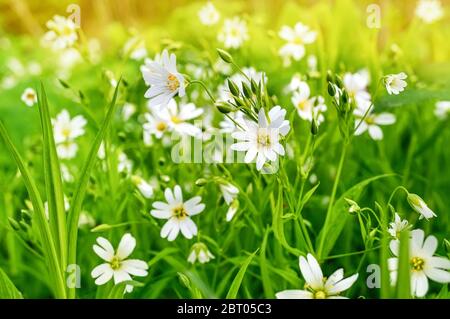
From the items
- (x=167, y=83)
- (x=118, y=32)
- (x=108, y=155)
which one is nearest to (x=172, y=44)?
(x=108, y=155)

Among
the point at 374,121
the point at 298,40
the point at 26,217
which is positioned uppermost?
the point at 298,40

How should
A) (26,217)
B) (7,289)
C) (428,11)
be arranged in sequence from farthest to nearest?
(428,11) < (26,217) < (7,289)

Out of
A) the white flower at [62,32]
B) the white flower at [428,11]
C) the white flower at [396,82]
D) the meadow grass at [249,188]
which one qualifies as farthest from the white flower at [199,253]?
the white flower at [428,11]

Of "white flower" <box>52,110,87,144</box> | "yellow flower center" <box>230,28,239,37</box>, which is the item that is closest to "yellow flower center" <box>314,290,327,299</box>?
"white flower" <box>52,110,87,144</box>

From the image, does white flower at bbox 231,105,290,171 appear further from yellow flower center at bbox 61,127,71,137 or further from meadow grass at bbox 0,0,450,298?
yellow flower center at bbox 61,127,71,137

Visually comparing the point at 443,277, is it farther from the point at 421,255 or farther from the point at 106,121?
the point at 106,121

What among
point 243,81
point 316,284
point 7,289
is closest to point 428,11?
point 243,81

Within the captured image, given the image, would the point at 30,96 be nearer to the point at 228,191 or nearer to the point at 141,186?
the point at 141,186
